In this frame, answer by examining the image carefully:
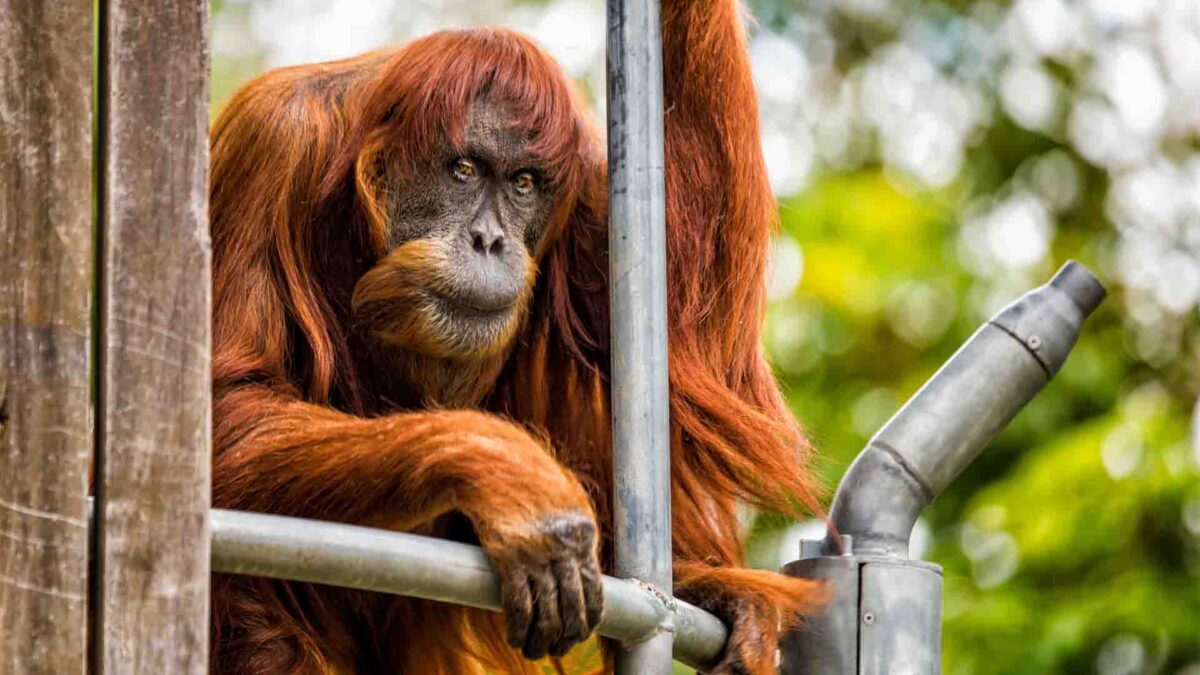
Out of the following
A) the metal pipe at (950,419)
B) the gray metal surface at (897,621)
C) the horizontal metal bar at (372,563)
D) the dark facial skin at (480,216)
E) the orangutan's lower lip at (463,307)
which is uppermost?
the dark facial skin at (480,216)

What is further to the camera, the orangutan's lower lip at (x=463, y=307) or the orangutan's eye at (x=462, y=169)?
the orangutan's eye at (x=462, y=169)

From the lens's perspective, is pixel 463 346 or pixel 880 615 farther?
pixel 463 346

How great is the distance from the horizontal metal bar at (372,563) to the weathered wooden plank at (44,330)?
0.62ft

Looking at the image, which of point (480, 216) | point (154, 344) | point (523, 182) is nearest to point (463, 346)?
point (480, 216)

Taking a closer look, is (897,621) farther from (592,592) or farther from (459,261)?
(459,261)

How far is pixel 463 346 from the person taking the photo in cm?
365

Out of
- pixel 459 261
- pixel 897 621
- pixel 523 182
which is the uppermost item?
pixel 523 182

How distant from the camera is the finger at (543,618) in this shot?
9.17 feet

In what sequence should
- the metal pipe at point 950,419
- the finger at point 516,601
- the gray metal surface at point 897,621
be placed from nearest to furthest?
the finger at point 516,601
the gray metal surface at point 897,621
the metal pipe at point 950,419

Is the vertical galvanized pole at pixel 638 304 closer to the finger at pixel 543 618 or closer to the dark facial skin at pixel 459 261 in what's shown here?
the finger at pixel 543 618

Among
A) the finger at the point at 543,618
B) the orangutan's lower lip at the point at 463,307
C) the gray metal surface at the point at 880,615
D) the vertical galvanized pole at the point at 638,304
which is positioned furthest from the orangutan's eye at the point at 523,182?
the finger at the point at 543,618

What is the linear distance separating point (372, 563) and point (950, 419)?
1.17 m

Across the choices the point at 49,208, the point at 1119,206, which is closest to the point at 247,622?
the point at 49,208

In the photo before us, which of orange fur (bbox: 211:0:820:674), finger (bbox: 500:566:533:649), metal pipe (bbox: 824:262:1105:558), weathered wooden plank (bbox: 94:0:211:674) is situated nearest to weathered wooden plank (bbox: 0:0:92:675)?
weathered wooden plank (bbox: 94:0:211:674)
